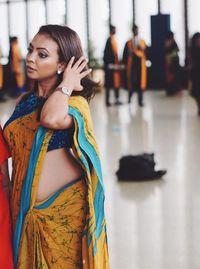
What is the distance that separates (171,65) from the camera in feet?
61.4

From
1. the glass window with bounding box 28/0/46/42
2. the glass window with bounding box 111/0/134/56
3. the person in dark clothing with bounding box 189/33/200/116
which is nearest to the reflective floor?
the person in dark clothing with bounding box 189/33/200/116

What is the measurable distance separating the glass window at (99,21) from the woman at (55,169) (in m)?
19.9

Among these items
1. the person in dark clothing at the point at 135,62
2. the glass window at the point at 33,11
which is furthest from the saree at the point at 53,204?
the glass window at the point at 33,11

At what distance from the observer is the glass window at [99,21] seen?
2231 cm

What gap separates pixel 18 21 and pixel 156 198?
1800 cm

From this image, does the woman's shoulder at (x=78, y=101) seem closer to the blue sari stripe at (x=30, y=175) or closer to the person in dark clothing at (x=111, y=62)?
the blue sari stripe at (x=30, y=175)

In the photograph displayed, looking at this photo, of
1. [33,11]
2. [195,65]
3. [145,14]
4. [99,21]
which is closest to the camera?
[195,65]

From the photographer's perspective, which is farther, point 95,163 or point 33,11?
point 33,11

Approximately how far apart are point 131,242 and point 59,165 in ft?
7.99

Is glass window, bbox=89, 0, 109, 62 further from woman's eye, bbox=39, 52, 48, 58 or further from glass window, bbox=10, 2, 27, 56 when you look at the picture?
woman's eye, bbox=39, 52, 48, 58

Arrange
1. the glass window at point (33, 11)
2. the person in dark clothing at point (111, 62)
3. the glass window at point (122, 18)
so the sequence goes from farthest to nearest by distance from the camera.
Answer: the glass window at point (33, 11), the glass window at point (122, 18), the person in dark clothing at point (111, 62)

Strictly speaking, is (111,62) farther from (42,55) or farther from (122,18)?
(42,55)

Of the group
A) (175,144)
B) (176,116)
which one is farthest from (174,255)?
(176,116)

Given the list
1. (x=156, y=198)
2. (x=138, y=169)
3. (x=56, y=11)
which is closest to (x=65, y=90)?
(x=156, y=198)
